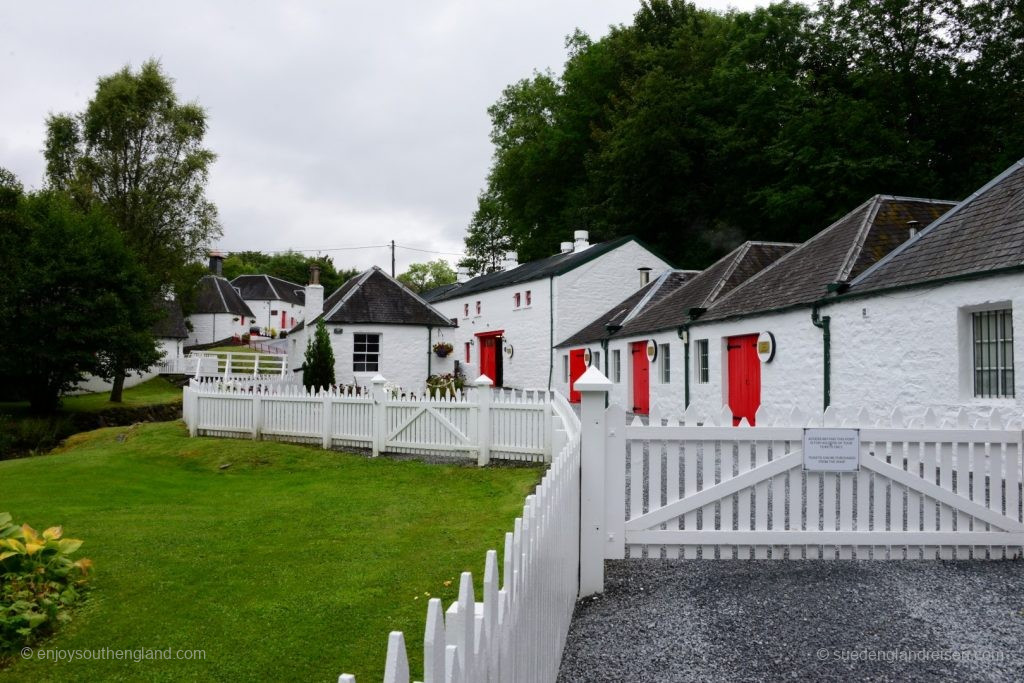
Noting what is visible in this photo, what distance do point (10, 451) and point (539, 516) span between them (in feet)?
75.1

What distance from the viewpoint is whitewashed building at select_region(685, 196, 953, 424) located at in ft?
42.6

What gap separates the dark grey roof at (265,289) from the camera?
2872 inches

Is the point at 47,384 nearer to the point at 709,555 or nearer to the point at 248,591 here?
the point at 248,591

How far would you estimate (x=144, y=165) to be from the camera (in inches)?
1267

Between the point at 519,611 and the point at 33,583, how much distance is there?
16.0ft

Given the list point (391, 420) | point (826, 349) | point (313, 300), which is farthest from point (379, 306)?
point (826, 349)

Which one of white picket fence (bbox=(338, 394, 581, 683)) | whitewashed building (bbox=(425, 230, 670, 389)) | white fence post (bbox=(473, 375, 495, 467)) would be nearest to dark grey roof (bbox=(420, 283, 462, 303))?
whitewashed building (bbox=(425, 230, 670, 389))

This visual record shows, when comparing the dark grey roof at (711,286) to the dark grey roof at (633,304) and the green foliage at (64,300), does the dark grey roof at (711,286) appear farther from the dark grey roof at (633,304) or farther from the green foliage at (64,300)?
the green foliage at (64,300)

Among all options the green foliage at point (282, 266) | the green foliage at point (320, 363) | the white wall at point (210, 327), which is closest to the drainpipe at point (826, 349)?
the green foliage at point (320, 363)

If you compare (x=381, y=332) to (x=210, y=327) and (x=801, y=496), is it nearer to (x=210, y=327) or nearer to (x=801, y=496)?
(x=801, y=496)

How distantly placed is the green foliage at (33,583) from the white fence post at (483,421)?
23.5 ft

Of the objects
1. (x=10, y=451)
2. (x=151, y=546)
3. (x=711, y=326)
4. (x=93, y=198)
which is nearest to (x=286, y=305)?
(x=93, y=198)

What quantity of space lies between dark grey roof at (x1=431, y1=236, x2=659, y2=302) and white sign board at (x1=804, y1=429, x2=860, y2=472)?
2444cm

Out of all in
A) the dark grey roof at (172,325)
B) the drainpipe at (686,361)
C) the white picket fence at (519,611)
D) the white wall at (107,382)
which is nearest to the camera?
the white picket fence at (519,611)
